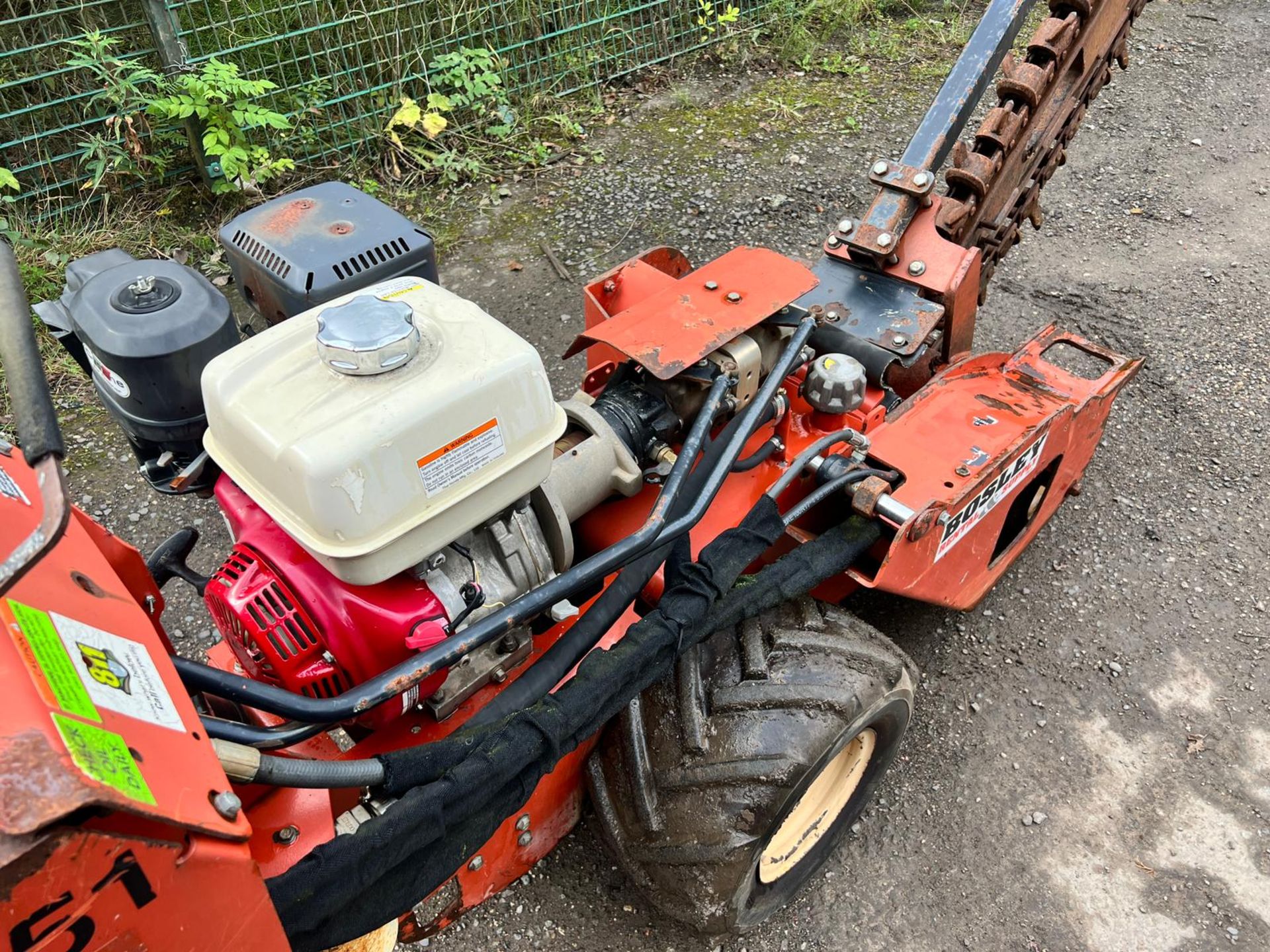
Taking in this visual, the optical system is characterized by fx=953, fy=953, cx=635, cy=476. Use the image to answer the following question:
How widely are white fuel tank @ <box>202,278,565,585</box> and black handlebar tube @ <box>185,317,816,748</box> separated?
0.14m

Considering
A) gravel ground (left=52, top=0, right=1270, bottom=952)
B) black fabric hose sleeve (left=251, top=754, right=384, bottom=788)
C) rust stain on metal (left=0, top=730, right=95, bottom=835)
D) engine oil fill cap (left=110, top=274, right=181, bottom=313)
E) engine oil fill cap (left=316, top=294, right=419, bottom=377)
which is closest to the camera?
rust stain on metal (left=0, top=730, right=95, bottom=835)

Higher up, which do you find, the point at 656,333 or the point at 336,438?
the point at 336,438

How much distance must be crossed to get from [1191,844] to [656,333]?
1.71 m

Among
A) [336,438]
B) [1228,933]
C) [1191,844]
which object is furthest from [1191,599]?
[336,438]

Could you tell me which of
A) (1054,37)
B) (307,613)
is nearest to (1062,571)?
(1054,37)

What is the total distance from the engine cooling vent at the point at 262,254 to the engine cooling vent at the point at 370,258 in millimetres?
90

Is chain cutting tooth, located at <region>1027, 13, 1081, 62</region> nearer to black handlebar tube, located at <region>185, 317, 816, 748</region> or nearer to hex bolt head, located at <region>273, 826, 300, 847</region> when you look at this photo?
black handlebar tube, located at <region>185, 317, 816, 748</region>

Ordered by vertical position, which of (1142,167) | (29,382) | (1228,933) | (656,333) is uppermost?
(29,382)

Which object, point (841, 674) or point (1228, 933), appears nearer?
point (841, 674)

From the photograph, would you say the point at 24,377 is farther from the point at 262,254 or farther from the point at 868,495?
the point at 868,495

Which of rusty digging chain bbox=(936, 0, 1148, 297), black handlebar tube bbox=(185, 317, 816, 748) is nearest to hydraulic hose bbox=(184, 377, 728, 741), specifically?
black handlebar tube bbox=(185, 317, 816, 748)

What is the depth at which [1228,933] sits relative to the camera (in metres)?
2.05

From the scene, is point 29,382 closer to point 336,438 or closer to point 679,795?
point 336,438

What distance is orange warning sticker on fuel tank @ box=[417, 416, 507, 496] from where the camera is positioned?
4.44 ft
